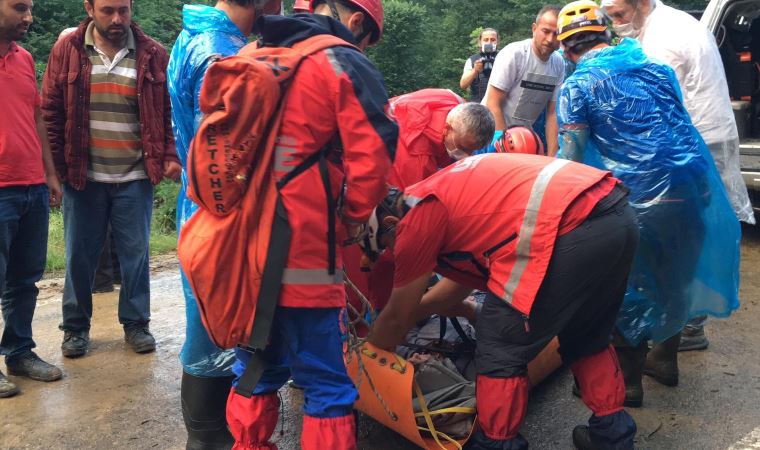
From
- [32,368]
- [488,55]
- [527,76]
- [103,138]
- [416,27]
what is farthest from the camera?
[416,27]

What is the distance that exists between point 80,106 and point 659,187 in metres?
3.18

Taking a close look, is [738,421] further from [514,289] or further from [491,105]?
[491,105]

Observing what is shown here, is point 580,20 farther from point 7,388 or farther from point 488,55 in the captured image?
point 488,55

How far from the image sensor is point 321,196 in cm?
215

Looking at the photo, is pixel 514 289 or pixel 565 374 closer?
pixel 514 289

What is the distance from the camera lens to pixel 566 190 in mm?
2564

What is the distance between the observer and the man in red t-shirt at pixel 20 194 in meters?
3.70

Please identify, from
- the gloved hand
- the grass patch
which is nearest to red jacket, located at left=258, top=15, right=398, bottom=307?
the gloved hand

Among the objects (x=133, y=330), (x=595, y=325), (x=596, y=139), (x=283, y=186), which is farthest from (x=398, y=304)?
(x=133, y=330)

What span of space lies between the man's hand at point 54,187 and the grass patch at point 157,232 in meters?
2.42

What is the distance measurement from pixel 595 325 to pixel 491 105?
288 cm

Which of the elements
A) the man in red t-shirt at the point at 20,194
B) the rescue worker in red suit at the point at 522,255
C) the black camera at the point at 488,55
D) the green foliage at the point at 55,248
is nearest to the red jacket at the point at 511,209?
the rescue worker in red suit at the point at 522,255

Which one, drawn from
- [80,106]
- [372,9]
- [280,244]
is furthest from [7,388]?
[372,9]

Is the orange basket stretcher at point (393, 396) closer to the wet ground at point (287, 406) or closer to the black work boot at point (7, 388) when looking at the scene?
the wet ground at point (287, 406)
